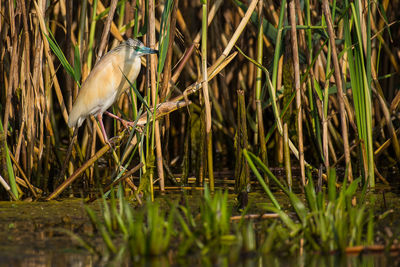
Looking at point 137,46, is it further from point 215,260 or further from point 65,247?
point 215,260

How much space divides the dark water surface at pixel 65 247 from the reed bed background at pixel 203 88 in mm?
234

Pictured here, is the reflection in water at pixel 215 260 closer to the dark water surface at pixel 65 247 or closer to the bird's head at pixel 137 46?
the dark water surface at pixel 65 247

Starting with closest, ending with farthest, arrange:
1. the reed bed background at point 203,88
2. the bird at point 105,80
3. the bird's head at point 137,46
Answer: the reed bed background at point 203,88 → the bird's head at point 137,46 → the bird at point 105,80

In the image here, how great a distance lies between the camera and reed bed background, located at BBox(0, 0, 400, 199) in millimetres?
3857

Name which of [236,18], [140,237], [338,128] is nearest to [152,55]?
[140,237]

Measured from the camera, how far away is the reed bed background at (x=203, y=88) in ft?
12.7

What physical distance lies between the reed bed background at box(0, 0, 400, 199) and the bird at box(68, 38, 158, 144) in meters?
0.11

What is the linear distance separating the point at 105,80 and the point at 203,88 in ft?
3.36

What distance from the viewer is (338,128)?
5926 millimetres

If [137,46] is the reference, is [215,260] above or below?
below

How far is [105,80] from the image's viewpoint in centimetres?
468

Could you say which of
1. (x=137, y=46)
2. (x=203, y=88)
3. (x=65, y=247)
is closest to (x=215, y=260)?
(x=65, y=247)

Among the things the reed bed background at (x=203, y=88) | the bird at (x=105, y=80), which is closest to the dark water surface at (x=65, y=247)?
the reed bed background at (x=203, y=88)

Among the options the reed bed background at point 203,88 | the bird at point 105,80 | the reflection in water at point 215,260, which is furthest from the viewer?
the bird at point 105,80
